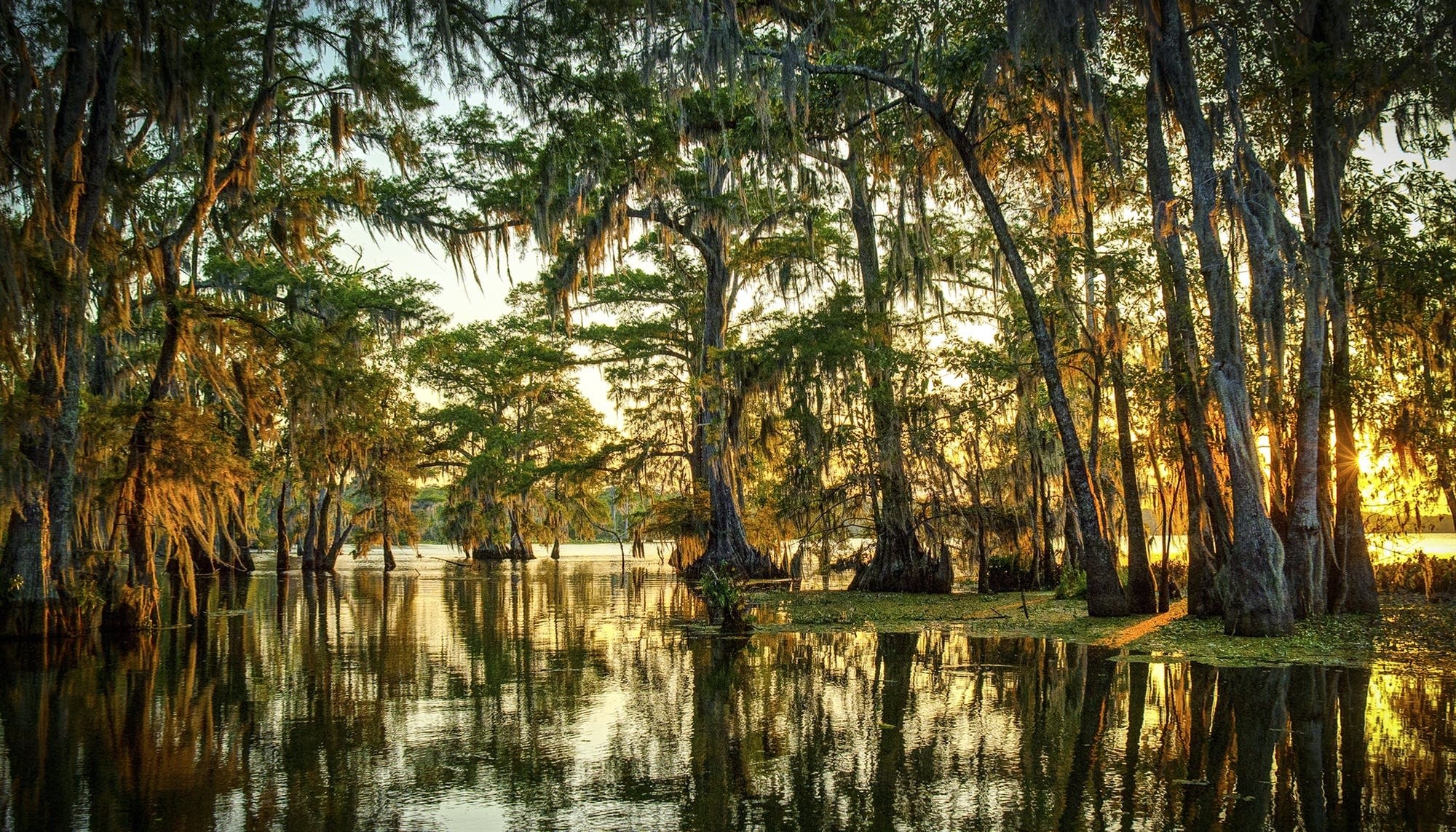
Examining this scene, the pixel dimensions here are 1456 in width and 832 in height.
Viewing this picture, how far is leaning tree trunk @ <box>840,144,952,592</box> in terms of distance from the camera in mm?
19000

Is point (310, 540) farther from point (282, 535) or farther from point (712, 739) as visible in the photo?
point (712, 739)

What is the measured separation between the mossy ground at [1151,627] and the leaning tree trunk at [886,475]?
78 cm

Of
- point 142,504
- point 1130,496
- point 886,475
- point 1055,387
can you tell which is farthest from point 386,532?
point 1130,496

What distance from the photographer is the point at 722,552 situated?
25.9m

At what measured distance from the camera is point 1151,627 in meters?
12.9

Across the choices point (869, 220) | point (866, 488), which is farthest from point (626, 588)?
point (869, 220)

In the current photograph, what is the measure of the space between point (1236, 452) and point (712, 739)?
7634mm

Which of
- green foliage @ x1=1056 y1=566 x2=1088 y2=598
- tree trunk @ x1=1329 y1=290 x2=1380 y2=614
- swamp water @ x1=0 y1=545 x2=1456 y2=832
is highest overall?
tree trunk @ x1=1329 y1=290 x2=1380 y2=614

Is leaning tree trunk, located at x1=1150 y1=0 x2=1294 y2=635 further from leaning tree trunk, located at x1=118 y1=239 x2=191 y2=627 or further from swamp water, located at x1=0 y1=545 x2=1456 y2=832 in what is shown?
leaning tree trunk, located at x1=118 y1=239 x2=191 y2=627

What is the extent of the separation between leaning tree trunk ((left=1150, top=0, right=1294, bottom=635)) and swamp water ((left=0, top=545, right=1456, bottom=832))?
206 centimetres

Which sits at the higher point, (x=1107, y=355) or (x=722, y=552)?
(x=1107, y=355)

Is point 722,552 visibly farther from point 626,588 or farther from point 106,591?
point 106,591

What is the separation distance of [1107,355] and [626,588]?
12.9 metres

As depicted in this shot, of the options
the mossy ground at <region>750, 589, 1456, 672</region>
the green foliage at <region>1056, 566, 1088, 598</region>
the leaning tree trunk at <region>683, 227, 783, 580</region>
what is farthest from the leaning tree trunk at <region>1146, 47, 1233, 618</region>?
the leaning tree trunk at <region>683, 227, 783, 580</region>
